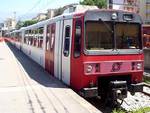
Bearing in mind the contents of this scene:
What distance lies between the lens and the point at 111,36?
1084 cm

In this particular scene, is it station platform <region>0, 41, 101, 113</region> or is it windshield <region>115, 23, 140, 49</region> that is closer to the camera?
station platform <region>0, 41, 101, 113</region>

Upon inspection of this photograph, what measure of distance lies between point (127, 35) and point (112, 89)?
1.80m

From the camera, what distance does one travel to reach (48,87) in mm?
12266

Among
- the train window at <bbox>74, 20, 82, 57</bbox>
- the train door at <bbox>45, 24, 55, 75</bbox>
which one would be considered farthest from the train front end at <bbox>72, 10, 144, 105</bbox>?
the train door at <bbox>45, 24, 55, 75</bbox>

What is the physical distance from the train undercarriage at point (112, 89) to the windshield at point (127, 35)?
3.18 ft

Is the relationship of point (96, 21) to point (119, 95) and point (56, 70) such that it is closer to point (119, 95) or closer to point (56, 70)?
point (119, 95)

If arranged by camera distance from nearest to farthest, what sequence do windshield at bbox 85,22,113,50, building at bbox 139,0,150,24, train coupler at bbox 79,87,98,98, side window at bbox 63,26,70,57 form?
train coupler at bbox 79,87,98,98 → windshield at bbox 85,22,113,50 → side window at bbox 63,26,70,57 → building at bbox 139,0,150,24

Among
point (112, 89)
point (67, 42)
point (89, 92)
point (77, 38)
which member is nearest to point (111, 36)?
point (77, 38)

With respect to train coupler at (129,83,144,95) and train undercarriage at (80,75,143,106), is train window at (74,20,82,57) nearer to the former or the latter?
train undercarriage at (80,75,143,106)

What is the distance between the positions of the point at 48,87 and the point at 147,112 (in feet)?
14.7

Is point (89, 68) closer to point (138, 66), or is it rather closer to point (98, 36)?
point (98, 36)

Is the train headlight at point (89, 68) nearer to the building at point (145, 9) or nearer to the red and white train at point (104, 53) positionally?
the red and white train at point (104, 53)

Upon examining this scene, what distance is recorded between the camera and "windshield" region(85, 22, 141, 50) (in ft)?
34.6

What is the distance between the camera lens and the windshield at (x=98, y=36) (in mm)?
10516
